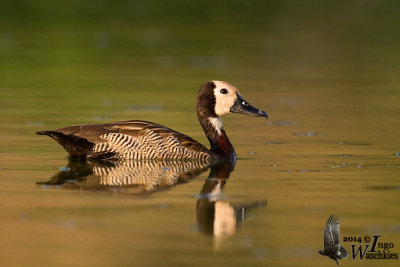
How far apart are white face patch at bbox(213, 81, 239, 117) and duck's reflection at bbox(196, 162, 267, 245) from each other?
223 cm

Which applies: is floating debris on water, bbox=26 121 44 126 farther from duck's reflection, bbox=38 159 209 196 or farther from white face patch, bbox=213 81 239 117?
white face patch, bbox=213 81 239 117

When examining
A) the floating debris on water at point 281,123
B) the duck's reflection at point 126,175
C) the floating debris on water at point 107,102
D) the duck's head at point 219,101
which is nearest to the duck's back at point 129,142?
the duck's reflection at point 126,175

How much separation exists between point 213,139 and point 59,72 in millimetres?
10723

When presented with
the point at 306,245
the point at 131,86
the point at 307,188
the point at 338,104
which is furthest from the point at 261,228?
the point at 131,86

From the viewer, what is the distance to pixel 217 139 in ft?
46.4

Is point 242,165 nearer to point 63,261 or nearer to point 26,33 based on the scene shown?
point 63,261

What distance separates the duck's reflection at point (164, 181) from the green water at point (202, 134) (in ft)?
0.15

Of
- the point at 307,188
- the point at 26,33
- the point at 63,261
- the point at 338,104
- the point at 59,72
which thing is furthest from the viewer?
the point at 26,33

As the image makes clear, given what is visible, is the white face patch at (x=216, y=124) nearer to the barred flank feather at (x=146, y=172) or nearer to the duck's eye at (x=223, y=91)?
the duck's eye at (x=223, y=91)

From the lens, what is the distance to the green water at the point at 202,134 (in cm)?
941

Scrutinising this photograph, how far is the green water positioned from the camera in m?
9.41

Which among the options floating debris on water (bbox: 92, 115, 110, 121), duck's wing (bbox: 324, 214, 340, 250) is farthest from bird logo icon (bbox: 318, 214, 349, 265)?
floating debris on water (bbox: 92, 115, 110, 121)

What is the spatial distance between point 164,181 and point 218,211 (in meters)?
1.72

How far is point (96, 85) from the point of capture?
72.2 ft
